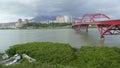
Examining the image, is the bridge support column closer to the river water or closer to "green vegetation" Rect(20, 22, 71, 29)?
the river water

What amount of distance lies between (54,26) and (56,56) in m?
157

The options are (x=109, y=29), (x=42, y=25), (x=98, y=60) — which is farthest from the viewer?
(x=42, y=25)

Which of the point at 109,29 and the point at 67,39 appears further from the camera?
the point at 67,39

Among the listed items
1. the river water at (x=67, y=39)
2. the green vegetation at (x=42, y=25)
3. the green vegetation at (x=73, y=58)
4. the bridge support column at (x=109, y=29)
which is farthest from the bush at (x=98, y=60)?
the green vegetation at (x=42, y=25)

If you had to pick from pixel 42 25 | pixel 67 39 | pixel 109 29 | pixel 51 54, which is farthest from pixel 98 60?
pixel 42 25

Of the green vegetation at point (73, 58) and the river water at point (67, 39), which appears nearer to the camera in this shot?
the green vegetation at point (73, 58)

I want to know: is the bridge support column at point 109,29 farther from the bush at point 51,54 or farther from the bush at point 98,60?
the bush at point 98,60

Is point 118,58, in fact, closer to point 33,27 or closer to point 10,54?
point 10,54

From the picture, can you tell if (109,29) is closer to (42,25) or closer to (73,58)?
(73,58)

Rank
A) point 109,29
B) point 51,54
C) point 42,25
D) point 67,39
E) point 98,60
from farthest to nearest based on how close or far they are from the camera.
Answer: point 42,25, point 67,39, point 109,29, point 51,54, point 98,60

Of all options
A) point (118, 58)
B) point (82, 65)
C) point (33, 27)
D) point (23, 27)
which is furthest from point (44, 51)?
point (23, 27)

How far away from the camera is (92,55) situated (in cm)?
Result: 1711

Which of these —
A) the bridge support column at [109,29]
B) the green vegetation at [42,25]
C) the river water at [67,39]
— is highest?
the bridge support column at [109,29]

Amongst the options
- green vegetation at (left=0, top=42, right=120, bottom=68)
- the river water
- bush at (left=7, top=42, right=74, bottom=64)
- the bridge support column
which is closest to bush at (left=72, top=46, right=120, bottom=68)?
green vegetation at (left=0, top=42, right=120, bottom=68)
